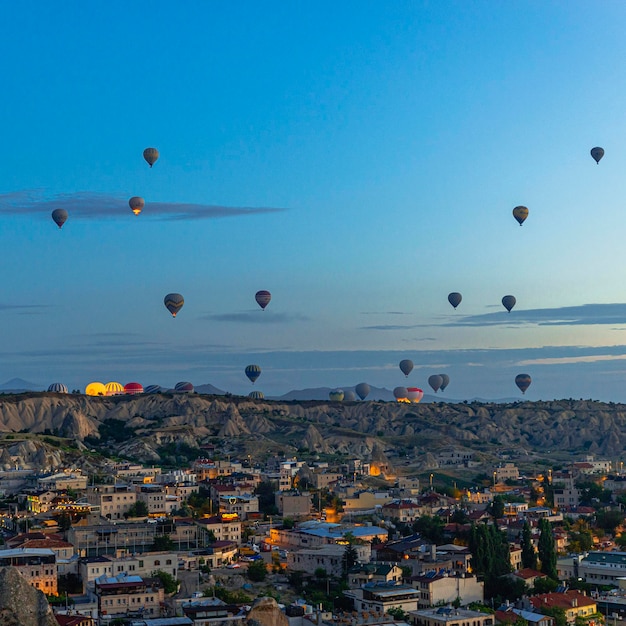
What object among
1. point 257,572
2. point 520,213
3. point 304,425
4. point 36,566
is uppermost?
point 520,213

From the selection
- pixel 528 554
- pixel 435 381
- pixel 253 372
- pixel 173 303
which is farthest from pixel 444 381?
pixel 528 554

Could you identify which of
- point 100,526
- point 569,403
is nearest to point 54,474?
point 100,526

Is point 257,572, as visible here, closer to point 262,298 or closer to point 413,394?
point 262,298

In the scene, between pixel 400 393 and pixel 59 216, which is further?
pixel 400 393

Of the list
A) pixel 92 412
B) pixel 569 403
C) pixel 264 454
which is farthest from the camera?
pixel 569 403

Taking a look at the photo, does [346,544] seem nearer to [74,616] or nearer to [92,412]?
[74,616]

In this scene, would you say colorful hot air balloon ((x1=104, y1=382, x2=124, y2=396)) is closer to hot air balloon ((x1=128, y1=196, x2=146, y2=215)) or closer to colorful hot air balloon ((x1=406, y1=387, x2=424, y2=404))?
colorful hot air balloon ((x1=406, y1=387, x2=424, y2=404))
